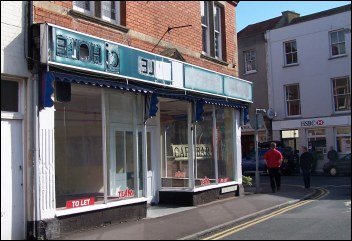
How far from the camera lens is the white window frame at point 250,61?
104ft

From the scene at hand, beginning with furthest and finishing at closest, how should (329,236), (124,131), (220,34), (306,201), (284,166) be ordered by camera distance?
1. (284,166)
2. (220,34)
3. (306,201)
4. (124,131)
5. (329,236)

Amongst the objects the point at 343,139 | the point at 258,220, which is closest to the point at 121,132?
the point at 258,220

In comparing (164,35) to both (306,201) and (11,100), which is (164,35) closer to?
(11,100)

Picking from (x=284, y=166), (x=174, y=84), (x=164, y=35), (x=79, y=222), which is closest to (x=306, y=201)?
(x=284, y=166)

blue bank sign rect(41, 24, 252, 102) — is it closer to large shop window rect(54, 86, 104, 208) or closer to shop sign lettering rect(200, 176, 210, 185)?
large shop window rect(54, 86, 104, 208)

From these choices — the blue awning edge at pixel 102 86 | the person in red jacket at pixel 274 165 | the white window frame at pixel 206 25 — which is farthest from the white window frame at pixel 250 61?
the blue awning edge at pixel 102 86

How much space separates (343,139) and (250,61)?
2718cm

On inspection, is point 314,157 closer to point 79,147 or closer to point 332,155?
point 332,155

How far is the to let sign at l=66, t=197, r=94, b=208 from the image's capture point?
8.82 m

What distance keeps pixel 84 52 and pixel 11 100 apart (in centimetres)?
167

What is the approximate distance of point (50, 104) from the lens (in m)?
8.24

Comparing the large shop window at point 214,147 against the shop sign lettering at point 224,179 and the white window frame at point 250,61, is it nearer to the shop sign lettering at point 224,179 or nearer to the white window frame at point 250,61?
the shop sign lettering at point 224,179

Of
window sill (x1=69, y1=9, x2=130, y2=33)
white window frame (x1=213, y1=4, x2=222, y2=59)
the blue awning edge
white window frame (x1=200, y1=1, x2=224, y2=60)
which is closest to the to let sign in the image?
the blue awning edge

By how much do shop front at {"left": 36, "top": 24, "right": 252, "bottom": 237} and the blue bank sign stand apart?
0.06 feet
